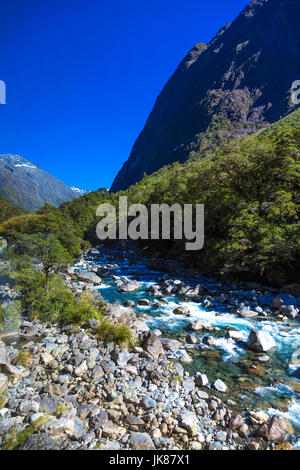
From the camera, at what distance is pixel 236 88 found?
11688 centimetres

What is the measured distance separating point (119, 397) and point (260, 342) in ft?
18.4

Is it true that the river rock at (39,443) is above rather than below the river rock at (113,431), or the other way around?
above

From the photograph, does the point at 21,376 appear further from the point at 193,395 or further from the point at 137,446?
the point at 193,395

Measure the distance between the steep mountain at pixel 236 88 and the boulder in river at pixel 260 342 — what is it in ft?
279

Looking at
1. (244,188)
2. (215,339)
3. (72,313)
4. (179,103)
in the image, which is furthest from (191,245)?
(179,103)

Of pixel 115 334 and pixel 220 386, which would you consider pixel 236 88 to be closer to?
pixel 115 334

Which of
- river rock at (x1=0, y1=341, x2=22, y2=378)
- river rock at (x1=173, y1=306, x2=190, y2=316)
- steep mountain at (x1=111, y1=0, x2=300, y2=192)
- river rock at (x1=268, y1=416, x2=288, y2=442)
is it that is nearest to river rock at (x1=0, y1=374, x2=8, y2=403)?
river rock at (x1=0, y1=341, x2=22, y2=378)

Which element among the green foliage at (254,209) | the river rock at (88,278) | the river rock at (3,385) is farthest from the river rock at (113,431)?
the river rock at (88,278)

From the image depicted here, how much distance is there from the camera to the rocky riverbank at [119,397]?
4.38m

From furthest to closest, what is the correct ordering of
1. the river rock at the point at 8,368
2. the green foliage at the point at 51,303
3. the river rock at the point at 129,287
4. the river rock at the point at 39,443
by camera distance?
the river rock at the point at 129,287, the green foliage at the point at 51,303, the river rock at the point at 8,368, the river rock at the point at 39,443

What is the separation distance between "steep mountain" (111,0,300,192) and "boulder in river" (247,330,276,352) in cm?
8493

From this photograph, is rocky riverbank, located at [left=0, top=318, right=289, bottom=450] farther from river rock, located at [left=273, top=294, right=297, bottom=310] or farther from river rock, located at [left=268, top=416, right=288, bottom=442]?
river rock, located at [left=273, top=294, right=297, bottom=310]

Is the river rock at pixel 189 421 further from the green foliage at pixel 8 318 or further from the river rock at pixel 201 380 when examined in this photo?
the green foliage at pixel 8 318
